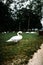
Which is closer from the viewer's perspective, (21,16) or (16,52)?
(16,52)

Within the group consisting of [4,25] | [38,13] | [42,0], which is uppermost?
[42,0]

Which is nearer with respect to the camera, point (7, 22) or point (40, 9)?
point (40, 9)

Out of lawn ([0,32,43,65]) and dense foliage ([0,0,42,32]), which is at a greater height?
lawn ([0,32,43,65])

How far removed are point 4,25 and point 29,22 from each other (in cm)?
176

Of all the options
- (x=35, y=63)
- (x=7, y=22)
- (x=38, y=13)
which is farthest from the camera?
(x=7, y=22)

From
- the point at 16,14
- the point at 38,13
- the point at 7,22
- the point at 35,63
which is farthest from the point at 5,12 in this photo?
the point at 35,63

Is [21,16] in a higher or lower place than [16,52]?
lower

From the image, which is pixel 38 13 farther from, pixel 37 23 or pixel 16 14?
pixel 16 14

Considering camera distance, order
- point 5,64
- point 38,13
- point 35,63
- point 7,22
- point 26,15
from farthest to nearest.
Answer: point 7,22 → point 38,13 → point 26,15 → point 35,63 → point 5,64

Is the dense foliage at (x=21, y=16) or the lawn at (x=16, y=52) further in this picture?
the dense foliage at (x=21, y=16)

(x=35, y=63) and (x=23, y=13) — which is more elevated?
(x=35, y=63)

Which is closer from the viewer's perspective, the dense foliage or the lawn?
the lawn

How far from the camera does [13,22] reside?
838 cm

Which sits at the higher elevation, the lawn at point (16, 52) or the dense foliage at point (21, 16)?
the lawn at point (16, 52)
